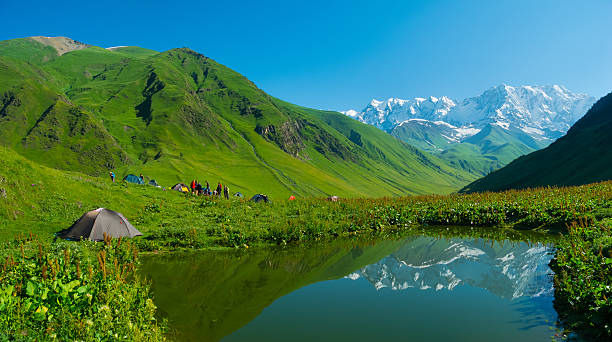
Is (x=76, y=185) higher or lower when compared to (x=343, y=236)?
higher

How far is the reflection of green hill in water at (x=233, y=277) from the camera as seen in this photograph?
1216 cm

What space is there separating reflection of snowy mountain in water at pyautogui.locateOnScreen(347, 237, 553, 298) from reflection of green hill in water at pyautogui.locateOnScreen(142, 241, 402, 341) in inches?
67.8

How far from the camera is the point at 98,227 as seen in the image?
2164 centimetres

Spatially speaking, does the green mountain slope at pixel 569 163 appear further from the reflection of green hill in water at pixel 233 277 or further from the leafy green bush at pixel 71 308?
the leafy green bush at pixel 71 308

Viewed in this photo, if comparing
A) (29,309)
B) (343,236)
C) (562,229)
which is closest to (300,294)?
(29,309)

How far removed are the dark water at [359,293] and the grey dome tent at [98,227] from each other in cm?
434

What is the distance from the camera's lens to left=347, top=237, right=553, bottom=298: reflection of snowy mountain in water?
15141 mm

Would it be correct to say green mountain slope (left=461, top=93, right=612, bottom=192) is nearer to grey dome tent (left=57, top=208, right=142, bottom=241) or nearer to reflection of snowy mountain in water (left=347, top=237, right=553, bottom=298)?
reflection of snowy mountain in water (left=347, top=237, right=553, bottom=298)

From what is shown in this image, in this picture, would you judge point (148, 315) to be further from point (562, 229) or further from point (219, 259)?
point (562, 229)

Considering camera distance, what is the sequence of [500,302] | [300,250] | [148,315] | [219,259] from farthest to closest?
[300,250], [219,259], [500,302], [148,315]

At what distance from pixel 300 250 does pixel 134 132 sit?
182m

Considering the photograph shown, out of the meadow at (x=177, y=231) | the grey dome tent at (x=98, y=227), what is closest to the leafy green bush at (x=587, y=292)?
the meadow at (x=177, y=231)

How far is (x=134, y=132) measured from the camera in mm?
176625

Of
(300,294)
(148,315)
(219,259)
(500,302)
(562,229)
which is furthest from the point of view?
(562,229)
